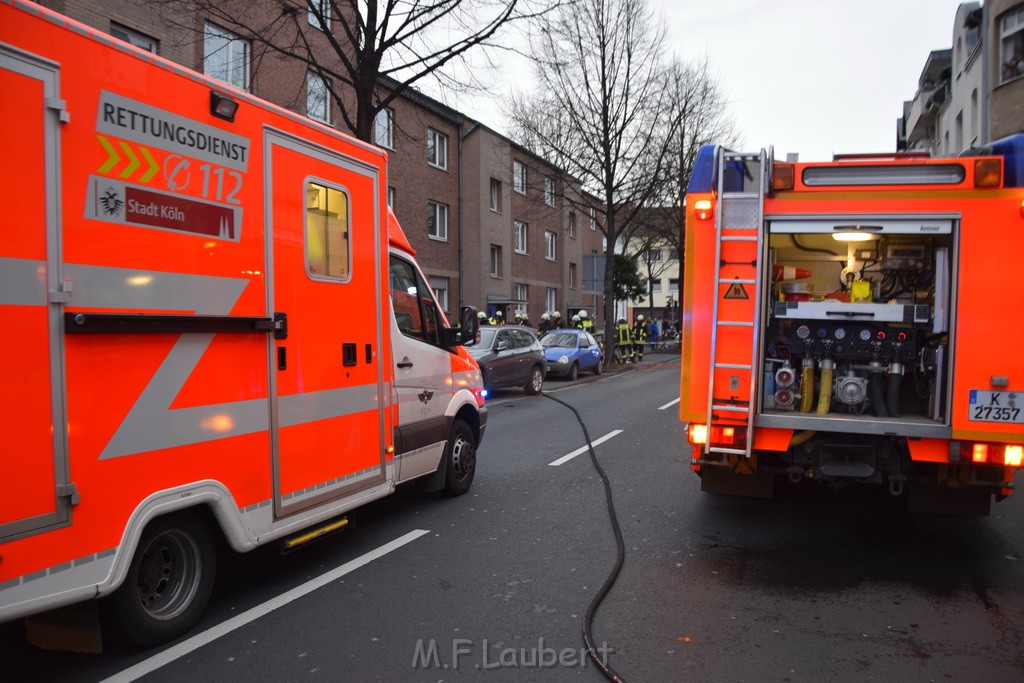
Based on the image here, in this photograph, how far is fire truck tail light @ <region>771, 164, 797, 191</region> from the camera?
4.92 meters

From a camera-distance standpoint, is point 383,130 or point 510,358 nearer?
point 510,358

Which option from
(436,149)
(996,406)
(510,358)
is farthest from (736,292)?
(436,149)

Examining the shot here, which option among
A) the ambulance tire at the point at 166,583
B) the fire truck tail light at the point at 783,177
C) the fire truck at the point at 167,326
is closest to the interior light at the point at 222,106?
the fire truck at the point at 167,326

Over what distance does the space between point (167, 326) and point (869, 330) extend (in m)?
4.46

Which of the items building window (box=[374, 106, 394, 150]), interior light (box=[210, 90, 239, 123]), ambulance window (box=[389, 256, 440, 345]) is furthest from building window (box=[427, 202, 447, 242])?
interior light (box=[210, 90, 239, 123])

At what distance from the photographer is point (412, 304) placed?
6082 millimetres

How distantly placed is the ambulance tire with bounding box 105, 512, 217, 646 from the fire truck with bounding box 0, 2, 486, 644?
0.04ft

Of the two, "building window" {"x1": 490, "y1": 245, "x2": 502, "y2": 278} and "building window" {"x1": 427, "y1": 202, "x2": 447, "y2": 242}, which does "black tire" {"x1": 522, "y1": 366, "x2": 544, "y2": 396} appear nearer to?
A: "building window" {"x1": 427, "y1": 202, "x2": 447, "y2": 242}

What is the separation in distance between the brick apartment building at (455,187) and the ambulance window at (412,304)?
11.4m

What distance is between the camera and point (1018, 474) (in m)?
8.18

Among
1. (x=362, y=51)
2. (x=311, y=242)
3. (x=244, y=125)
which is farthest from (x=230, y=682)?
(x=362, y=51)

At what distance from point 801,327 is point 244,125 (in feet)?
12.8

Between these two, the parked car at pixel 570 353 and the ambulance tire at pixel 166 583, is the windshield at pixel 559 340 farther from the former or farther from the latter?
the ambulance tire at pixel 166 583

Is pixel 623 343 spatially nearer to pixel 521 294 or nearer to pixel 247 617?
pixel 521 294
